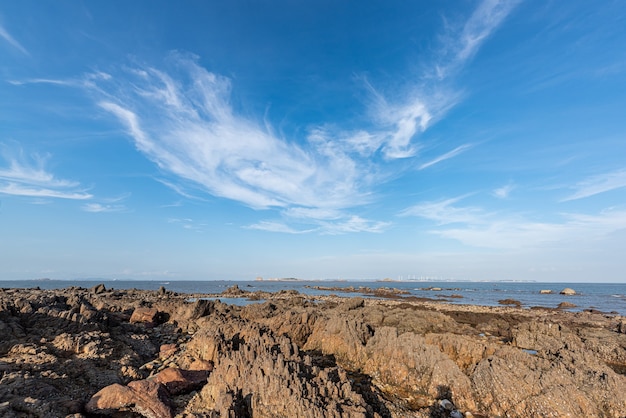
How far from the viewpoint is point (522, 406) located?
1012 cm

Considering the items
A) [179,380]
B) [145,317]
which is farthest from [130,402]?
[145,317]

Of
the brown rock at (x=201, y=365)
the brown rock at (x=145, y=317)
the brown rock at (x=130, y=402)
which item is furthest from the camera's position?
the brown rock at (x=145, y=317)

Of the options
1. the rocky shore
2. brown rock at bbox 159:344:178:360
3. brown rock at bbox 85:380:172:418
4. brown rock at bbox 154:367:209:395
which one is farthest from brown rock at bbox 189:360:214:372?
brown rock at bbox 159:344:178:360

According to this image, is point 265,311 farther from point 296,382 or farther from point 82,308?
point 296,382

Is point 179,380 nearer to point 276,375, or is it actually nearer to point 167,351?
point 276,375

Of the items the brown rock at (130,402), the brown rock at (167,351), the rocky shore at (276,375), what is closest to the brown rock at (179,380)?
the rocky shore at (276,375)

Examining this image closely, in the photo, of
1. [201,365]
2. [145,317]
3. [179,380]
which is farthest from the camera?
[145,317]

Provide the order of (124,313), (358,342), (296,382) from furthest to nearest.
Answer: (124,313) → (358,342) → (296,382)

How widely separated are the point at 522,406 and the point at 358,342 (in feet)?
23.8

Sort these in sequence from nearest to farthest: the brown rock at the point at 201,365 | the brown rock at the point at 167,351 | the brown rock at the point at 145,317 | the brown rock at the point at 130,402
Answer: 1. the brown rock at the point at 130,402
2. the brown rock at the point at 201,365
3. the brown rock at the point at 167,351
4. the brown rock at the point at 145,317

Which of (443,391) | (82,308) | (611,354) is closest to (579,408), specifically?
(443,391)

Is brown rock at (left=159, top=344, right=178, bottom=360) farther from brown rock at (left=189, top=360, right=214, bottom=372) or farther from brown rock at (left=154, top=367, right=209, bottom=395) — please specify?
brown rock at (left=154, top=367, right=209, bottom=395)

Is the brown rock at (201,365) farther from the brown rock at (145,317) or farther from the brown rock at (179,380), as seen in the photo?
the brown rock at (145,317)

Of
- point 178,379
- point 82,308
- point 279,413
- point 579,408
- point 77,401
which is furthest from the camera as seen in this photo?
point 82,308
